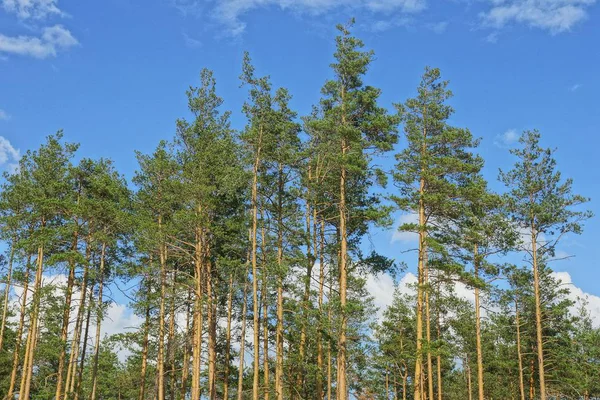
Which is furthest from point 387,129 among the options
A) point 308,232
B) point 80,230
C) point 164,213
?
point 80,230

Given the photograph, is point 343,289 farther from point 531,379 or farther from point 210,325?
point 531,379

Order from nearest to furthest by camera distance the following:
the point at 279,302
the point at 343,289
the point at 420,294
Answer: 1. the point at 343,289
2. the point at 420,294
3. the point at 279,302

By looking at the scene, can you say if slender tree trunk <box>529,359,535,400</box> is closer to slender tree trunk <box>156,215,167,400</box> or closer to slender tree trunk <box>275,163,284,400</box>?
slender tree trunk <box>275,163,284,400</box>

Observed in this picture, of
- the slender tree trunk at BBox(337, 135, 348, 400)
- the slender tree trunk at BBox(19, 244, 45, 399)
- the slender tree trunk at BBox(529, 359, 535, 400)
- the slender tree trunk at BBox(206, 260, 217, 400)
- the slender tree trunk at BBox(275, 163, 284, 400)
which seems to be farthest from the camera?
the slender tree trunk at BBox(529, 359, 535, 400)

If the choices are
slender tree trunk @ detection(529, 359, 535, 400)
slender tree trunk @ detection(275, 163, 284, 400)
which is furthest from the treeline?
slender tree trunk @ detection(529, 359, 535, 400)

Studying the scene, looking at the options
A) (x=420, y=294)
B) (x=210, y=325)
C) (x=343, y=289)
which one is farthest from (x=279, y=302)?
(x=420, y=294)

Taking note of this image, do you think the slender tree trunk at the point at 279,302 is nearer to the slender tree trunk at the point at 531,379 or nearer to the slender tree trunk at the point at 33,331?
the slender tree trunk at the point at 33,331

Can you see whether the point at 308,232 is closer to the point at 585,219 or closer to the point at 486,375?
the point at 585,219

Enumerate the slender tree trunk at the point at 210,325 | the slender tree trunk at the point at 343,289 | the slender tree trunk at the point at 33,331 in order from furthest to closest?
the slender tree trunk at the point at 33,331 < the slender tree trunk at the point at 210,325 < the slender tree trunk at the point at 343,289

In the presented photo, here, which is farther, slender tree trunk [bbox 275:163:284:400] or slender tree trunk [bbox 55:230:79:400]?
slender tree trunk [bbox 55:230:79:400]

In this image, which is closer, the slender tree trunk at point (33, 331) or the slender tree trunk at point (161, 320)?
the slender tree trunk at point (161, 320)

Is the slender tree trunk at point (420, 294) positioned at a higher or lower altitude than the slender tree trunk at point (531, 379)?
higher

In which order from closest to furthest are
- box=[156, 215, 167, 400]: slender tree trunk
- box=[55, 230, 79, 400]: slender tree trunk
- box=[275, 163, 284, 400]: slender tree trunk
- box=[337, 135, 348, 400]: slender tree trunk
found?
1. box=[337, 135, 348, 400]: slender tree trunk
2. box=[275, 163, 284, 400]: slender tree trunk
3. box=[156, 215, 167, 400]: slender tree trunk
4. box=[55, 230, 79, 400]: slender tree trunk

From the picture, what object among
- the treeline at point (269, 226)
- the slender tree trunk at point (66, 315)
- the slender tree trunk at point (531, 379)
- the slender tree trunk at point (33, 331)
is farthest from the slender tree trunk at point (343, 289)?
the slender tree trunk at point (531, 379)
